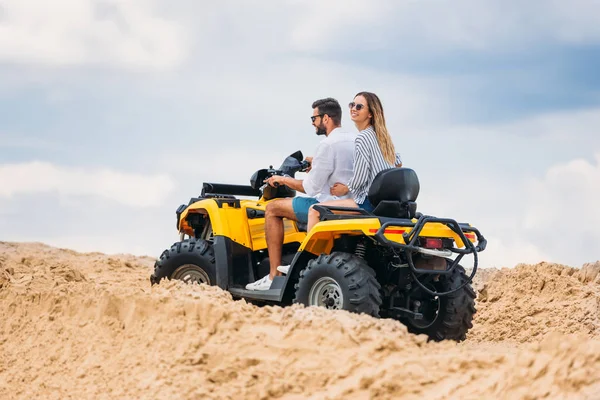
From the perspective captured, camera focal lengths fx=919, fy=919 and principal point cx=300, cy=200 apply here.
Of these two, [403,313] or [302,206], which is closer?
[403,313]

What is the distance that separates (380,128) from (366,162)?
343 mm

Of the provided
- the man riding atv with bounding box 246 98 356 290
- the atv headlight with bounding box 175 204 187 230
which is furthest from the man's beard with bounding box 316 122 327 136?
the atv headlight with bounding box 175 204 187 230

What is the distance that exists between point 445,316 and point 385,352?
212cm

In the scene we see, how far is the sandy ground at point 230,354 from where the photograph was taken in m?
5.57

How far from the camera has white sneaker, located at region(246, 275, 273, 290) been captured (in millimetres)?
8383

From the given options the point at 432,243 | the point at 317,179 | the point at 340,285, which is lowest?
the point at 340,285

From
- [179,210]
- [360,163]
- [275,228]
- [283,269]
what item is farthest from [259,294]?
[179,210]

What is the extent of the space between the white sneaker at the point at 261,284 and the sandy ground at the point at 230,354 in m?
0.66

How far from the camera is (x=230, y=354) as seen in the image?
21.4 feet

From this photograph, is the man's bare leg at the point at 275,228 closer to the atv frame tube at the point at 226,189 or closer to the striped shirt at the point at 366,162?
the striped shirt at the point at 366,162

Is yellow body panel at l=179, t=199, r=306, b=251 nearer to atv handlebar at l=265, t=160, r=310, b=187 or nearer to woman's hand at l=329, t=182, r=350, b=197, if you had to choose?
atv handlebar at l=265, t=160, r=310, b=187

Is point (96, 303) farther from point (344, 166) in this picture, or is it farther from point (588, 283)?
point (588, 283)

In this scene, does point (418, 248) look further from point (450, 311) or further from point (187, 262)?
point (187, 262)

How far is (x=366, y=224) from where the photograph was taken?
728cm
